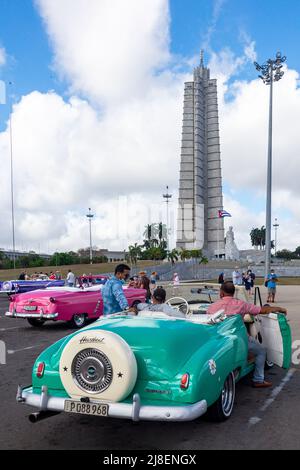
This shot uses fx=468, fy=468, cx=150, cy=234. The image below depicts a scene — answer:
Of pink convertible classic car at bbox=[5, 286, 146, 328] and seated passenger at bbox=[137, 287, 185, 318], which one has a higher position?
seated passenger at bbox=[137, 287, 185, 318]

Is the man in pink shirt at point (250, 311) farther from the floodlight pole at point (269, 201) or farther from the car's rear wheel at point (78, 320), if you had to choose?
the floodlight pole at point (269, 201)

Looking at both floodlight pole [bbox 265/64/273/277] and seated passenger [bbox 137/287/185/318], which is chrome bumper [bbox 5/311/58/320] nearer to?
seated passenger [bbox 137/287/185/318]

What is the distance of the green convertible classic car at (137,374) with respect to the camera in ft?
13.6

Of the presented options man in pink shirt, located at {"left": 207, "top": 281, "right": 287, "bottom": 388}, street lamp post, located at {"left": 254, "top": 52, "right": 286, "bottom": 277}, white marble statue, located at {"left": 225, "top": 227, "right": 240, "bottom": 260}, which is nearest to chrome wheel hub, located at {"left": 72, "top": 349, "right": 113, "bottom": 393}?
man in pink shirt, located at {"left": 207, "top": 281, "right": 287, "bottom": 388}

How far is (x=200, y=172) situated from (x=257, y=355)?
358 ft

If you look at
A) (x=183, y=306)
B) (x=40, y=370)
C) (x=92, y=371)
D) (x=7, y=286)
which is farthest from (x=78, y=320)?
(x=7, y=286)

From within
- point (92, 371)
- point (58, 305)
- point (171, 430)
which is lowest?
point (171, 430)

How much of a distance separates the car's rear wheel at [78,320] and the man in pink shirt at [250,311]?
22.5 feet

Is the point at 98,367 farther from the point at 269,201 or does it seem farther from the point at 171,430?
the point at 269,201

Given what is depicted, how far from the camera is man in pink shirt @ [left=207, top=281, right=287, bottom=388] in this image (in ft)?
19.8

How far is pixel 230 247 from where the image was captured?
381 feet

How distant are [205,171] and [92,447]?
380 feet

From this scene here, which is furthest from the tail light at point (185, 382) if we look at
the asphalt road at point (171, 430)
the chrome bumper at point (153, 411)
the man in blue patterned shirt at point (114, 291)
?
the man in blue patterned shirt at point (114, 291)
